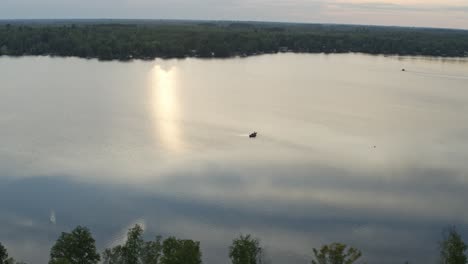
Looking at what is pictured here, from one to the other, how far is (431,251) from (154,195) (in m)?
7.38

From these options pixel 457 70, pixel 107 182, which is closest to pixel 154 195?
pixel 107 182

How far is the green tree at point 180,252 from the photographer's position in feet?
28.2

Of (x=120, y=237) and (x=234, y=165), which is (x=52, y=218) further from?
(x=234, y=165)

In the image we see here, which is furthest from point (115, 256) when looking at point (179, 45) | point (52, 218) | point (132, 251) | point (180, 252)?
point (179, 45)

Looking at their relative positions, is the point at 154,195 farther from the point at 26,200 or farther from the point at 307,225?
the point at 307,225

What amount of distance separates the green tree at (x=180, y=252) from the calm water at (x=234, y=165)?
258 centimetres

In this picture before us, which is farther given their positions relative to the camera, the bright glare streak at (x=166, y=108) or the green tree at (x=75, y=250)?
the bright glare streak at (x=166, y=108)

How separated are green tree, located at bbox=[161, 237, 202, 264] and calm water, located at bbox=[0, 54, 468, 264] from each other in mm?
2579

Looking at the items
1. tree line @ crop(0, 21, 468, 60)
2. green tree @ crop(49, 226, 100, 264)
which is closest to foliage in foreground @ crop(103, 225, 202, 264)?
green tree @ crop(49, 226, 100, 264)

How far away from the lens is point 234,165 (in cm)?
1712

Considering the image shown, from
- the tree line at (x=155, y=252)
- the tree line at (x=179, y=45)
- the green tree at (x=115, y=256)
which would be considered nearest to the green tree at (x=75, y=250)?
the tree line at (x=155, y=252)

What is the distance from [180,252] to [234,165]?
8596mm

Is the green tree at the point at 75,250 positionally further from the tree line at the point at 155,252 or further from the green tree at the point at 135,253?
the green tree at the point at 135,253

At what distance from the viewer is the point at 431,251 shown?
39.7 ft
